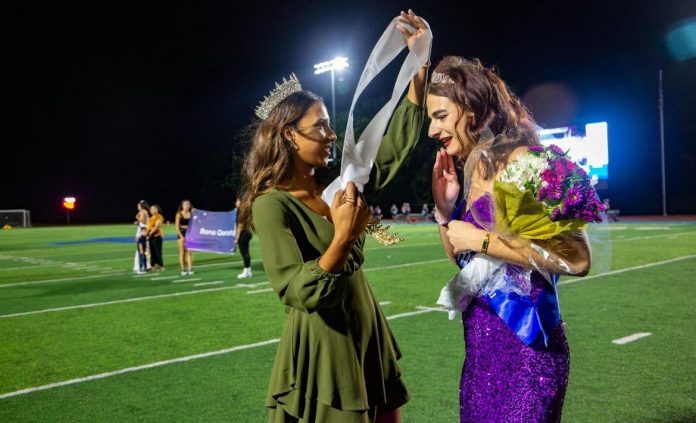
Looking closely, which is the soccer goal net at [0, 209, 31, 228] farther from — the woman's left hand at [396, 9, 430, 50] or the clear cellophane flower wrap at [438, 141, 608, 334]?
the clear cellophane flower wrap at [438, 141, 608, 334]

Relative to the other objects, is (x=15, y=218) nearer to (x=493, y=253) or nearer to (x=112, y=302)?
(x=112, y=302)

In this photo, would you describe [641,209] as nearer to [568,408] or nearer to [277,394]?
[568,408]

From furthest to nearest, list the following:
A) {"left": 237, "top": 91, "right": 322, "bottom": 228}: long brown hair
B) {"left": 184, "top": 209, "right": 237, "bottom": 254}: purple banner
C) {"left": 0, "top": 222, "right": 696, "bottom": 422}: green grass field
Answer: {"left": 184, "top": 209, "right": 237, "bottom": 254}: purple banner < {"left": 0, "top": 222, "right": 696, "bottom": 422}: green grass field < {"left": 237, "top": 91, "right": 322, "bottom": 228}: long brown hair

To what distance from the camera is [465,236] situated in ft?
7.00

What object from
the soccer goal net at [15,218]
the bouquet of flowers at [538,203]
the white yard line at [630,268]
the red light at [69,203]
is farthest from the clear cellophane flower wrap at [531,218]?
the red light at [69,203]

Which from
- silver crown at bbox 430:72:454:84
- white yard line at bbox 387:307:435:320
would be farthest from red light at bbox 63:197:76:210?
silver crown at bbox 430:72:454:84

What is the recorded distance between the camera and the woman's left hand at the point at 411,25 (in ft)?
7.52

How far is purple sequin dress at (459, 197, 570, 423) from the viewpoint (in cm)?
212

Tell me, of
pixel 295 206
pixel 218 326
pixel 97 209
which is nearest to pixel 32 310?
pixel 218 326

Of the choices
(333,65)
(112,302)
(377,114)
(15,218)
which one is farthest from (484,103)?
(15,218)

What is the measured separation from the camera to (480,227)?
2184 mm

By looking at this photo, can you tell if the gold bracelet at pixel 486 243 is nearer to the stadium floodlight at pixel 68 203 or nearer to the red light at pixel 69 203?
the stadium floodlight at pixel 68 203

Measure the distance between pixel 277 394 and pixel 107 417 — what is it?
2.91 meters

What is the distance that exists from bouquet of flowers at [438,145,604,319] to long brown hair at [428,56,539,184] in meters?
0.22
